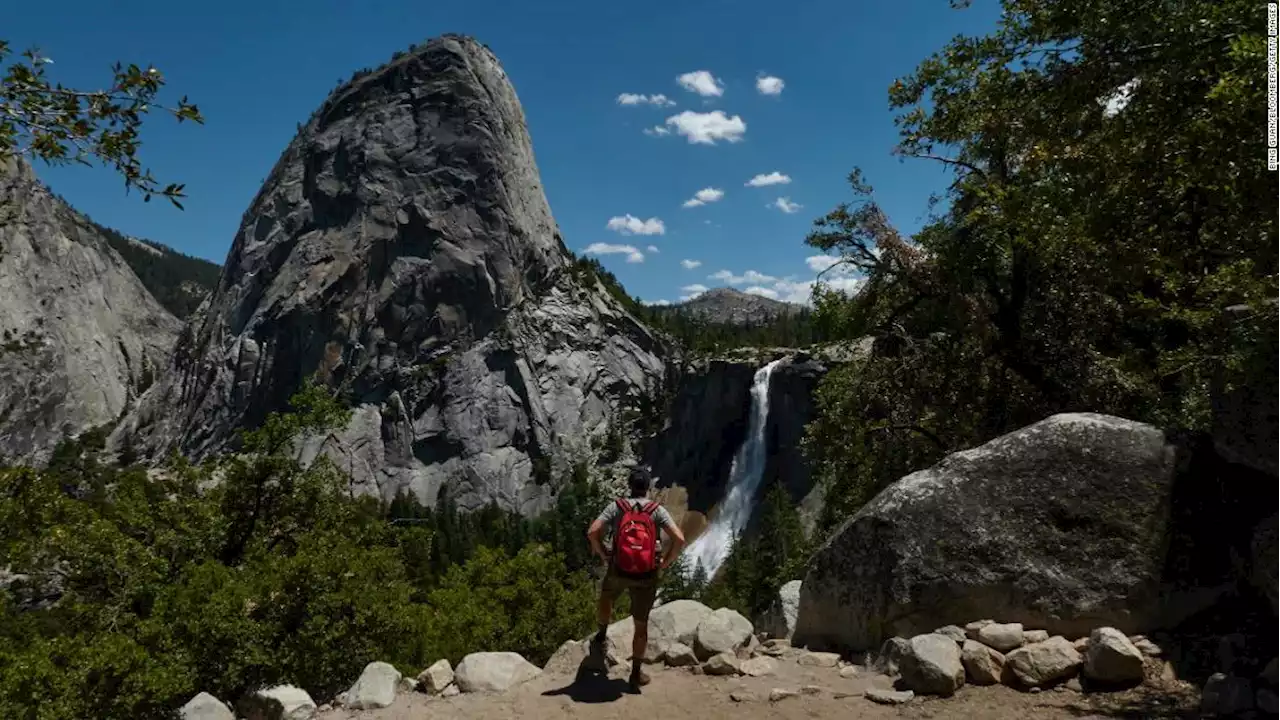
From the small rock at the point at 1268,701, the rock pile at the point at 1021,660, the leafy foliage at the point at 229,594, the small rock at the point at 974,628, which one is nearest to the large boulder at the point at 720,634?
the rock pile at the point at 1021,660

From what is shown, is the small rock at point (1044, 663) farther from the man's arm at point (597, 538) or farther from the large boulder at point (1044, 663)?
the man's arm at point (597, 538)

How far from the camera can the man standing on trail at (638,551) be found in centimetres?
783

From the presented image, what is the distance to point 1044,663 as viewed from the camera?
695 centimetres

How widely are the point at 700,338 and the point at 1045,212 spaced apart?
490 ft

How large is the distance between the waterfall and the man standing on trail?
93.1 metres

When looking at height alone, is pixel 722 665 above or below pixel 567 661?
above

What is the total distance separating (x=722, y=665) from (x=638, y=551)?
1.91 m

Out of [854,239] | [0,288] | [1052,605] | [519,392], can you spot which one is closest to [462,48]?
[519,392]

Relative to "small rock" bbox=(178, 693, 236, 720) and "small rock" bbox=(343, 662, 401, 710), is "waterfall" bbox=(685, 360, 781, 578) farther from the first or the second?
"small rock" bbox=(178, 693, 236, 720)

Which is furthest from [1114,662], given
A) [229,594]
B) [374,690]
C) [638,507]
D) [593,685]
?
[229,594]

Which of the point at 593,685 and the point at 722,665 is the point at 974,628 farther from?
the point at 593,685

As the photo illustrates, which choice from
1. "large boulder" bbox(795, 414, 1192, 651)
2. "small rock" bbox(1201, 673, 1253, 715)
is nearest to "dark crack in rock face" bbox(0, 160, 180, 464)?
"large boulder" bbox(795, 414, 1192, 651)

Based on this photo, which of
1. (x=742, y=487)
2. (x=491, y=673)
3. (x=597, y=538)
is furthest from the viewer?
(x=742, y=487)

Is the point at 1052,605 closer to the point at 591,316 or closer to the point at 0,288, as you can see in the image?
the point at 591,316
